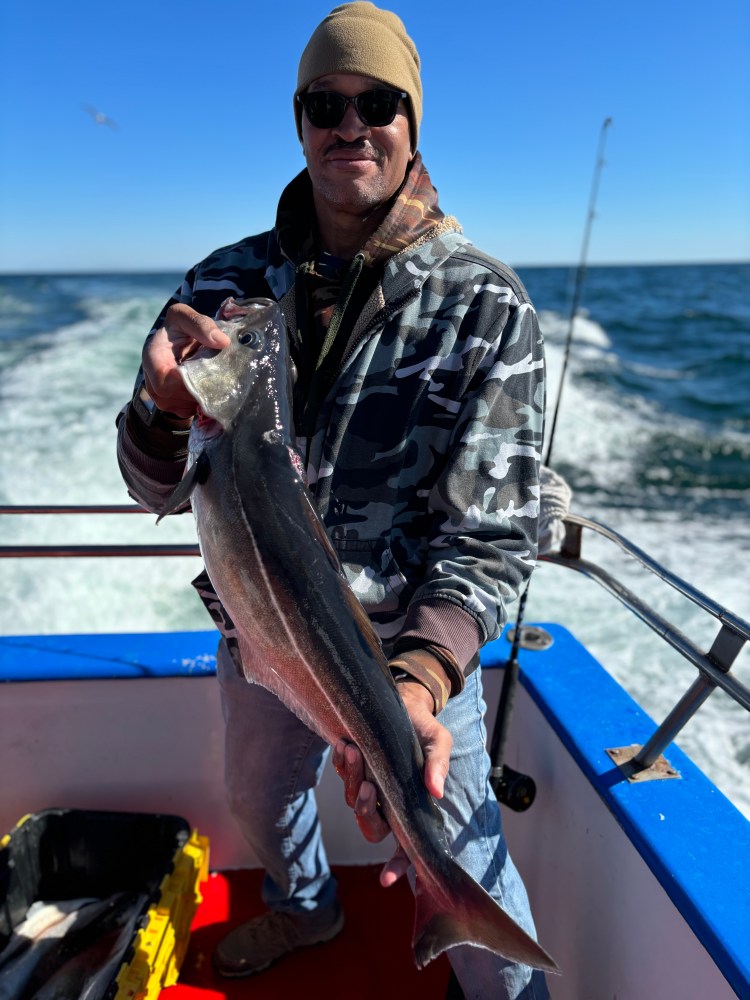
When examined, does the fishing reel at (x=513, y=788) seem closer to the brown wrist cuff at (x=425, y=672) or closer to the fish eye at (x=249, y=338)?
the brown wrist cuff at (x=425, y=672)

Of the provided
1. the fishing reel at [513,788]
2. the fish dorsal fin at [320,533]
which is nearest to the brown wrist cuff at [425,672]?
the fish dorsal fin at [320,533]

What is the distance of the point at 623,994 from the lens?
6.92 feet

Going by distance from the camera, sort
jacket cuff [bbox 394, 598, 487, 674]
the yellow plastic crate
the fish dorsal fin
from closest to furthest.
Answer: the fish dorsal fin
jacket cuff [bbox 394, 598, 487, 674]
the yellow plastic crate

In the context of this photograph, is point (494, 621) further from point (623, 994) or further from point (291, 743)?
point (623, 994)

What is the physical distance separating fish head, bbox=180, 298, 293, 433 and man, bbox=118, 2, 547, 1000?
77 millimetres

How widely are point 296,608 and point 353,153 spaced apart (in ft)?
3.77

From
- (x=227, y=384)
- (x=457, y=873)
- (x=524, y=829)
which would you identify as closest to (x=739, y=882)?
(x=457, y=873)

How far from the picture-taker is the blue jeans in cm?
197

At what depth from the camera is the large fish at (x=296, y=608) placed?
152 centimetres

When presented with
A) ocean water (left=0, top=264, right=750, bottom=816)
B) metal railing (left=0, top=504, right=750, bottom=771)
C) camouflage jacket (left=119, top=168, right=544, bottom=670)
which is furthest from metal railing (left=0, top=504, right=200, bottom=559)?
ocean water (left=0, top=264, right=750, bottom=816)

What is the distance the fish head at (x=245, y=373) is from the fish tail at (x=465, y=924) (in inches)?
39.1

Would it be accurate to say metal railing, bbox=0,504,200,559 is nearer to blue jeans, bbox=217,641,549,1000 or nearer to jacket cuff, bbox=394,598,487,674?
blue jeans, bbox=217,641,549,1000

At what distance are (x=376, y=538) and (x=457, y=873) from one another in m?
0.79

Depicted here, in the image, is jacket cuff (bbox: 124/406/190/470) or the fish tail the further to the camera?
jacket cuff (bbox: 124/406/190/470)
